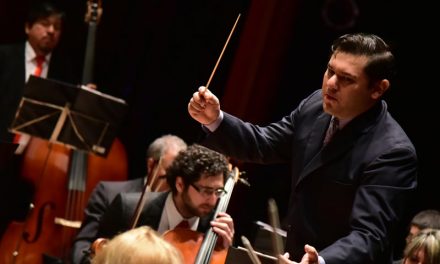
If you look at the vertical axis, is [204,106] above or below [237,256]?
above

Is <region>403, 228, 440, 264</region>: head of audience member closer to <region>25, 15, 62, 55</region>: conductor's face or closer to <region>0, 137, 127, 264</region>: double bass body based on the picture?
<region>0, 137, 127, 264</region>: double bass body

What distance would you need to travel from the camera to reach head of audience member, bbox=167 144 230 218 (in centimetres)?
399

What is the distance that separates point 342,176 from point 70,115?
2.23 metres

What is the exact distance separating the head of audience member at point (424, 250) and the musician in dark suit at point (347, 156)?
756 mm

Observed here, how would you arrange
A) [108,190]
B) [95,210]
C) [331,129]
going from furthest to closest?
1. [108,190]
2. [95,210]
3. [331,129]

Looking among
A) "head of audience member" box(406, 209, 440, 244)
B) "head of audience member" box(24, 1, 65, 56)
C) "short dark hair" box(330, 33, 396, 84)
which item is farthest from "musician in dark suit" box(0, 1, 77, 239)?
"short dark hair" box(330, 33, 396, 84)

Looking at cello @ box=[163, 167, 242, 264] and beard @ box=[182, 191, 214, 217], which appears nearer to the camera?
cello @ box=[163, 167, 242, 264]

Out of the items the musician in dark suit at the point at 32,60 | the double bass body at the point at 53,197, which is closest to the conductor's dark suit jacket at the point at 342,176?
the double bass body at the point at 53,197

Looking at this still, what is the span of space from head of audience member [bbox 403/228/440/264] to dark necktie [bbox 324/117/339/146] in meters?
0.90

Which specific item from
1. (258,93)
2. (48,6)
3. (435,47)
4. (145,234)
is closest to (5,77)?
(48,6)

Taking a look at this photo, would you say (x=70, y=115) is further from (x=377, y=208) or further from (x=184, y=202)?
(x=377, y=208)

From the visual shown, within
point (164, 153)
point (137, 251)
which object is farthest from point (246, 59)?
point (137, 251)

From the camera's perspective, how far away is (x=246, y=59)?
5.32 meters

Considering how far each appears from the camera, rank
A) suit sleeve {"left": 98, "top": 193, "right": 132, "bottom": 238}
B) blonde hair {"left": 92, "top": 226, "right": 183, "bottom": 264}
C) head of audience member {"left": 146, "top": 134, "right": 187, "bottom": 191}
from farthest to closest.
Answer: head of audience member {"left": 146, "top": 134, "right": 187, "bottom": 191} → suit sleeve {"left": 98, "top": 193, "right": 132, "bottom": 238} → blonde hair {"left": 92, "top": 226, "right": 183, "bottom": 264}
